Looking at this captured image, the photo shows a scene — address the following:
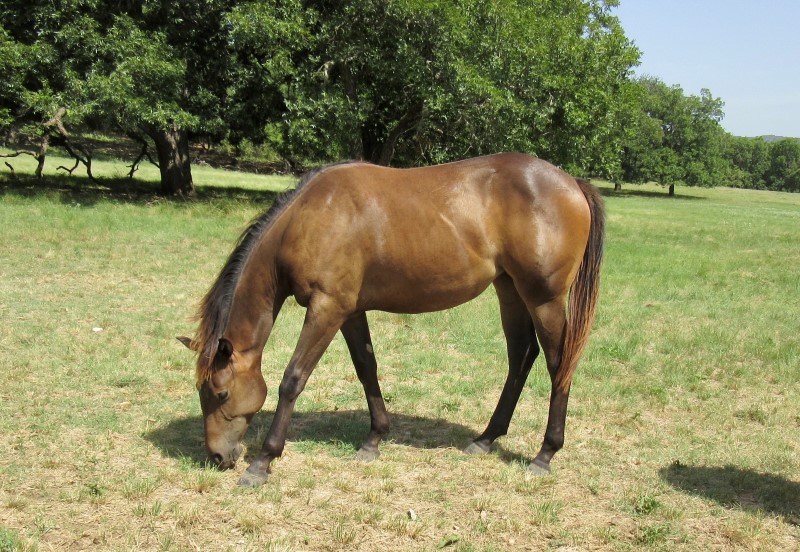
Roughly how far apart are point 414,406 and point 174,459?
221 centimetres

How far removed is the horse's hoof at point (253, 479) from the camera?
4.38 metres

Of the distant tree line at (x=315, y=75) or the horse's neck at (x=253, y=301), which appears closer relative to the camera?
the horse's neck at (x=253, y=301)

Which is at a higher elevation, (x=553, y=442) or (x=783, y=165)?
(x=783, y=165)

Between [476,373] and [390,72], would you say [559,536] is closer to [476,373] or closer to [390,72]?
[476,373]

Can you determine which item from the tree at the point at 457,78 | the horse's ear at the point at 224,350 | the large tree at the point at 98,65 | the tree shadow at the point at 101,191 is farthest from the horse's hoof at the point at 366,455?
the large tree at the point at 98,65

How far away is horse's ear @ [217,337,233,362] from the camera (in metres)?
4.39

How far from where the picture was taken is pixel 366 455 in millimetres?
4938

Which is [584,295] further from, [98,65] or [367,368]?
[98,65]

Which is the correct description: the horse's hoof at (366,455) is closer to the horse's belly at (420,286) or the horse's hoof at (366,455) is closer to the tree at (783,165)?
the horse's belly at (420,286)

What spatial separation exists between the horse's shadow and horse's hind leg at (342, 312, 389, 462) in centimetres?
22

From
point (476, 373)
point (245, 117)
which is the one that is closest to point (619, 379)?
point (476, 373)

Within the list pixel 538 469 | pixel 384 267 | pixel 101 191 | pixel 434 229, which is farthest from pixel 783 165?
pixel 384 267

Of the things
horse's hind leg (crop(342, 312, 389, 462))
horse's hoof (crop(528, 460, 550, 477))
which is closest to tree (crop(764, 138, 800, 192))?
horse's hoof (crop(528, 460, 550, 477))

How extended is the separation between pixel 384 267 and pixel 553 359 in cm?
143
